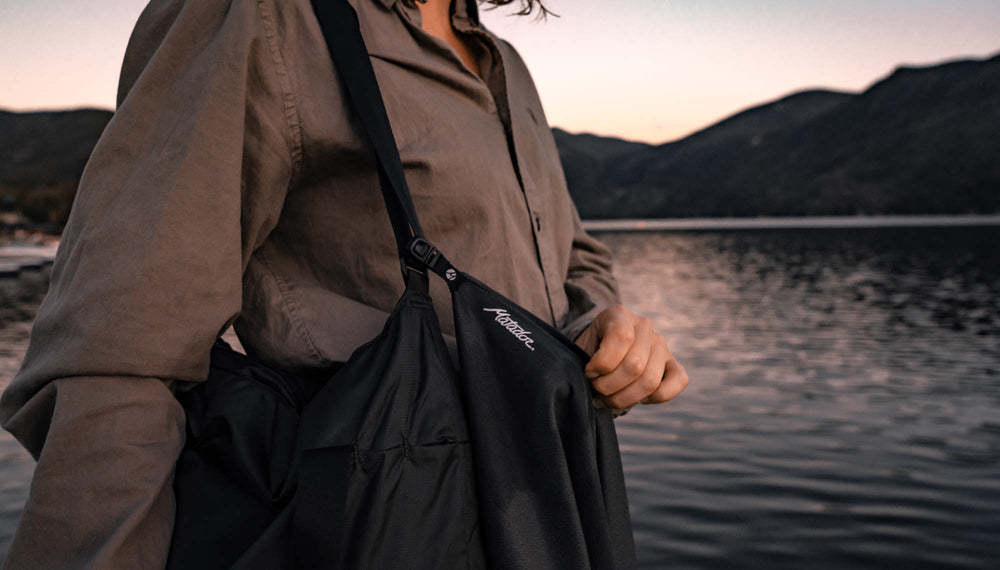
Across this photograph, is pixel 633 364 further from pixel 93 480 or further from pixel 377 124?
pixel 93 480

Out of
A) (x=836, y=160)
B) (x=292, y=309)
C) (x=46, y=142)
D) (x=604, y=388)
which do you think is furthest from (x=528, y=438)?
(x=836, y=160)

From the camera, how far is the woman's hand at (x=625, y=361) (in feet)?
3.12

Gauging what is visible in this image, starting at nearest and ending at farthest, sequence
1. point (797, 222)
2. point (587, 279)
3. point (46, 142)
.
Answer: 1. point (587, 279)
2. point (46, 142)
3. point (797, 222)

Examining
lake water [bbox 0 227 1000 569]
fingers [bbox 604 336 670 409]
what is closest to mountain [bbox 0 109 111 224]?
lake water [bbox 0 227 1000 569]

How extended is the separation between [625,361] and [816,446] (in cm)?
762

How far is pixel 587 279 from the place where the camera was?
1.59 m

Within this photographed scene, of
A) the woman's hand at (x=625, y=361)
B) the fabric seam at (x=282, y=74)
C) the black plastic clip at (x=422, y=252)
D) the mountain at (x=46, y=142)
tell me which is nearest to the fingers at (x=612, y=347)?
the woman's hand at (x=625, y=361)

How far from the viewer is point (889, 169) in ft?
447

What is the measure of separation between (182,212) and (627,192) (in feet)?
550

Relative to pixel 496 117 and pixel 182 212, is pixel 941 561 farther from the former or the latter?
pixel 182 212

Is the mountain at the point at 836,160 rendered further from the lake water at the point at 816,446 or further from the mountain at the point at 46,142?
the lake water at the point at 816,446

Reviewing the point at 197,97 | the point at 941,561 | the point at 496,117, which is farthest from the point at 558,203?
the point at 941,561

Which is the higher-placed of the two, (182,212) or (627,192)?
(182,212)

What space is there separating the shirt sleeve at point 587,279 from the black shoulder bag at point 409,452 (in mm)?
440
